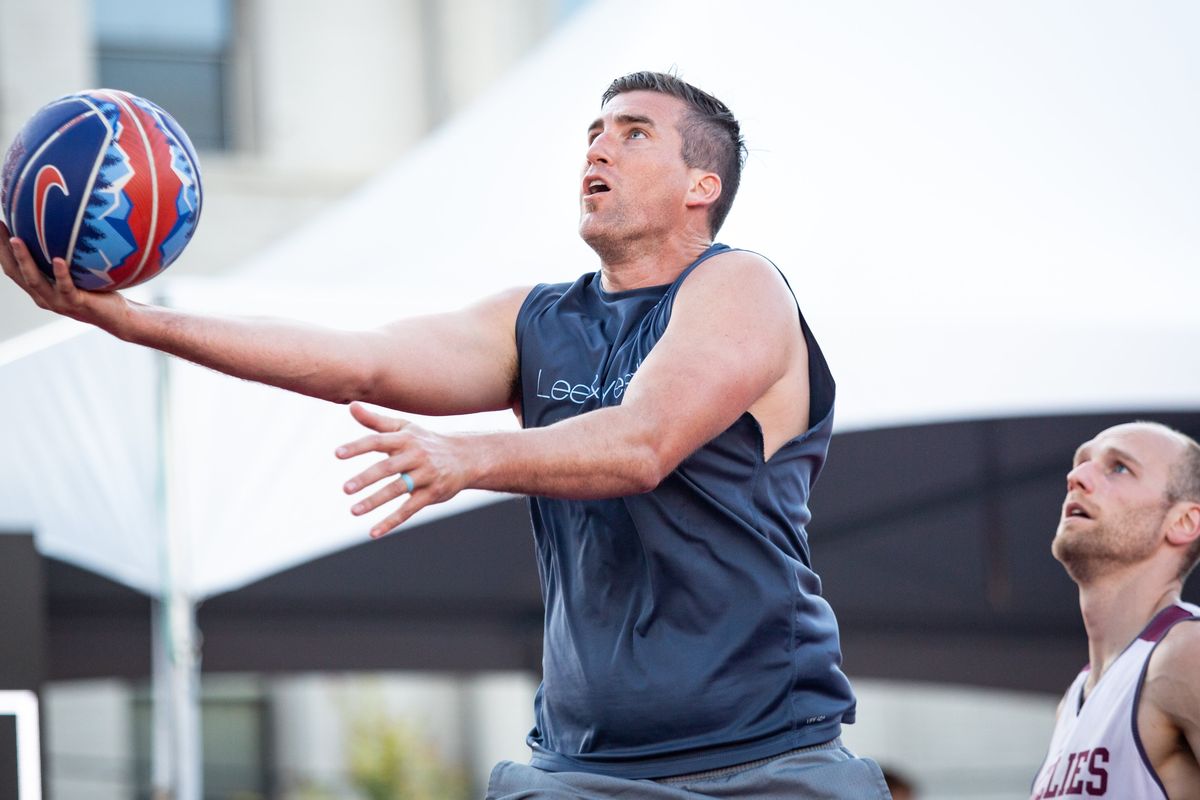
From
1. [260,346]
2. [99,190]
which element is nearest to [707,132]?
[260,346]

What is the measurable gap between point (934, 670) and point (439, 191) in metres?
3.14

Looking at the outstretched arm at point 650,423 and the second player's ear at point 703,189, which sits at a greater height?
the second player's ear at point 703,189

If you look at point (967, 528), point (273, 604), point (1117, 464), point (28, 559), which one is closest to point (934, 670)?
point (967, 528)

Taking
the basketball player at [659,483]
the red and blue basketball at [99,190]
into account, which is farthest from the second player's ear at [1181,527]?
the red and blue basketball at [99,190]

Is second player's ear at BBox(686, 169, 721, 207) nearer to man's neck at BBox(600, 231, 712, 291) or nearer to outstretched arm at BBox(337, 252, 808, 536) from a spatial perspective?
man's neck at BBox(600, 231, 712, 291)

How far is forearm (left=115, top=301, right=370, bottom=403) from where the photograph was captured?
258 centimetres

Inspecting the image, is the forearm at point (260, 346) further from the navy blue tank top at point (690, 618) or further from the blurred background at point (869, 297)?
the blurred background at point (869, 297)

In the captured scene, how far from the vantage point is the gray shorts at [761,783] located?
2.46 m

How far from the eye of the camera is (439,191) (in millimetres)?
6098

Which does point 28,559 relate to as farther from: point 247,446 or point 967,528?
point 967,528

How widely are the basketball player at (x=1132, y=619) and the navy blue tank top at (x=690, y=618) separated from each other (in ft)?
3.61

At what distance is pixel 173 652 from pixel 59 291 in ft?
6.72

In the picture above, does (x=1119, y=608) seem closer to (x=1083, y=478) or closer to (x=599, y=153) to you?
(x=1083, y=478)

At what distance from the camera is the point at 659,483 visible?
2451 mm
